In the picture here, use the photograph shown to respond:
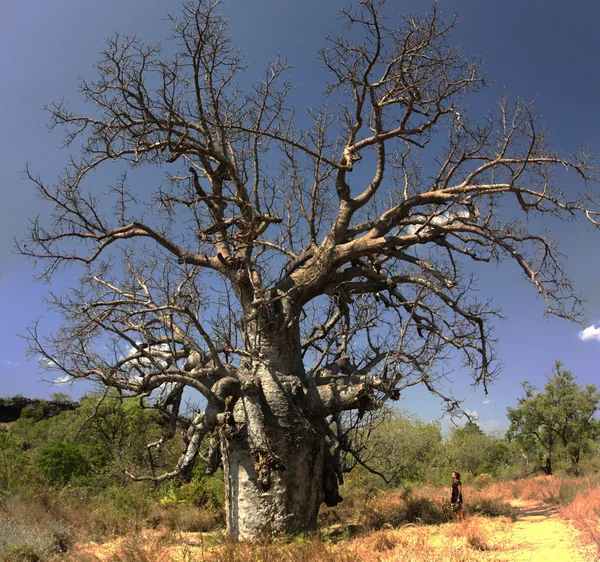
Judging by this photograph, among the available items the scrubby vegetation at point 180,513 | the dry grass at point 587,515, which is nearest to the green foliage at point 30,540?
the scrubby vegetation at point 180,513

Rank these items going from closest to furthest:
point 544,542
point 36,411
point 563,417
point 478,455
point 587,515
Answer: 1. point 544,542
2. point 587,515
3. point 563,417
4. point 478,455
5. point 36,411

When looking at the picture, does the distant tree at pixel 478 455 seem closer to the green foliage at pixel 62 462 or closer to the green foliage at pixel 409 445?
the green foliage at pixel 409 445

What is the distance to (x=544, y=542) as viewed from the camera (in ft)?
22.4

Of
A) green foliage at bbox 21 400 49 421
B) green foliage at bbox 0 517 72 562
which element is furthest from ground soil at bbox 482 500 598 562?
green foliage at bbox 21 400 49 421

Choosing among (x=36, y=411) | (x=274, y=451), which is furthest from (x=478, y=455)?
(x=36, y=411)

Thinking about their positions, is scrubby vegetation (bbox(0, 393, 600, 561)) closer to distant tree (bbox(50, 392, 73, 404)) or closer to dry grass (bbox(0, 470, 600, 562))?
dry grass (bbox(0, 470, 600, 562))

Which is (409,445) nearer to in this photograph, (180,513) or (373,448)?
(373,448)

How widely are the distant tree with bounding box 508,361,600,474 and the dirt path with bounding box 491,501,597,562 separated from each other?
15.1m

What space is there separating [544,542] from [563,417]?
18.6 m

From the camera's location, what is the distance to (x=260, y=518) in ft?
22.6

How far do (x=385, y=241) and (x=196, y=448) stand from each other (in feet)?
14.0

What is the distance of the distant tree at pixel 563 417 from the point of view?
73.7 ft

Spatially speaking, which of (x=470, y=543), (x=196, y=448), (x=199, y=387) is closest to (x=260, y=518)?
(x=196, y=448)

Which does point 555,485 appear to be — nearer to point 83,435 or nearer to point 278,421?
point 278,421
